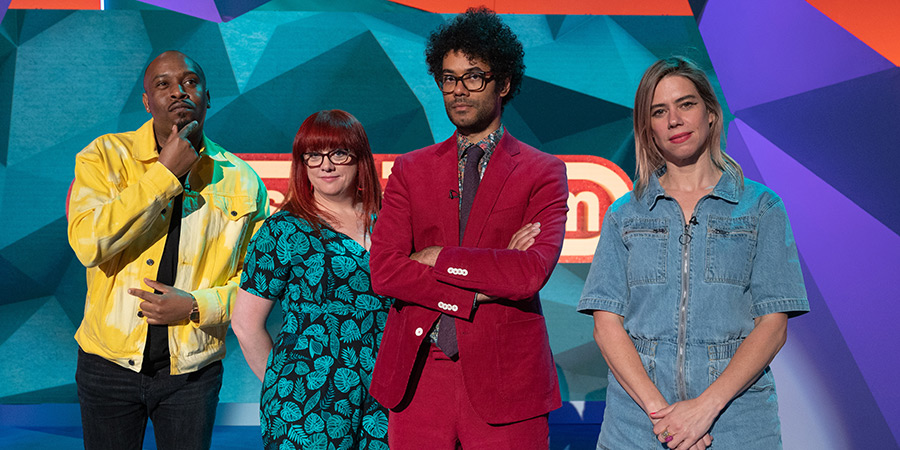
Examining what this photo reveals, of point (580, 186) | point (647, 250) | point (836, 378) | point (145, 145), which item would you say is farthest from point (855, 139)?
point (145, 145)

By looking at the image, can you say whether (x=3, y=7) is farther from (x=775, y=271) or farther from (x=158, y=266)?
(x=775, y=271)

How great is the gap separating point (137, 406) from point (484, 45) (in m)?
1.71

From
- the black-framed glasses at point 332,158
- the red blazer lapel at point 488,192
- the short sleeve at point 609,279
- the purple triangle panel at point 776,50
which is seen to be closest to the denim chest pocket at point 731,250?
the short sleeve at point 609,279

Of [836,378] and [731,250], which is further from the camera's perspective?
[836,378]

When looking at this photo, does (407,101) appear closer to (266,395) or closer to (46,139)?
(46,139)

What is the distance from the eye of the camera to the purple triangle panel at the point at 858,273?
4008 mm

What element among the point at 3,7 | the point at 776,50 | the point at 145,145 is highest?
the point at 3,7

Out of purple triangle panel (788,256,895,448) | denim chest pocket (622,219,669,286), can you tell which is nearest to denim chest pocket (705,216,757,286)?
denim chest pocket (622,219,669,286)

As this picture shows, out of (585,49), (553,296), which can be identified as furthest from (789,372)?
(585,49)

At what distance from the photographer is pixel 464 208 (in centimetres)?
207

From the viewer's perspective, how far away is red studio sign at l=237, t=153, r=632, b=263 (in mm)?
4461

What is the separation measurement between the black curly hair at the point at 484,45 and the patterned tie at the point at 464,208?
0.27 m

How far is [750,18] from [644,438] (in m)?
3.53

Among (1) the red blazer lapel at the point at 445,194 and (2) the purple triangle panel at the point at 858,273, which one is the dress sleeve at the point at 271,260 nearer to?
(1) the red blazer lapel at the point at 445,194
